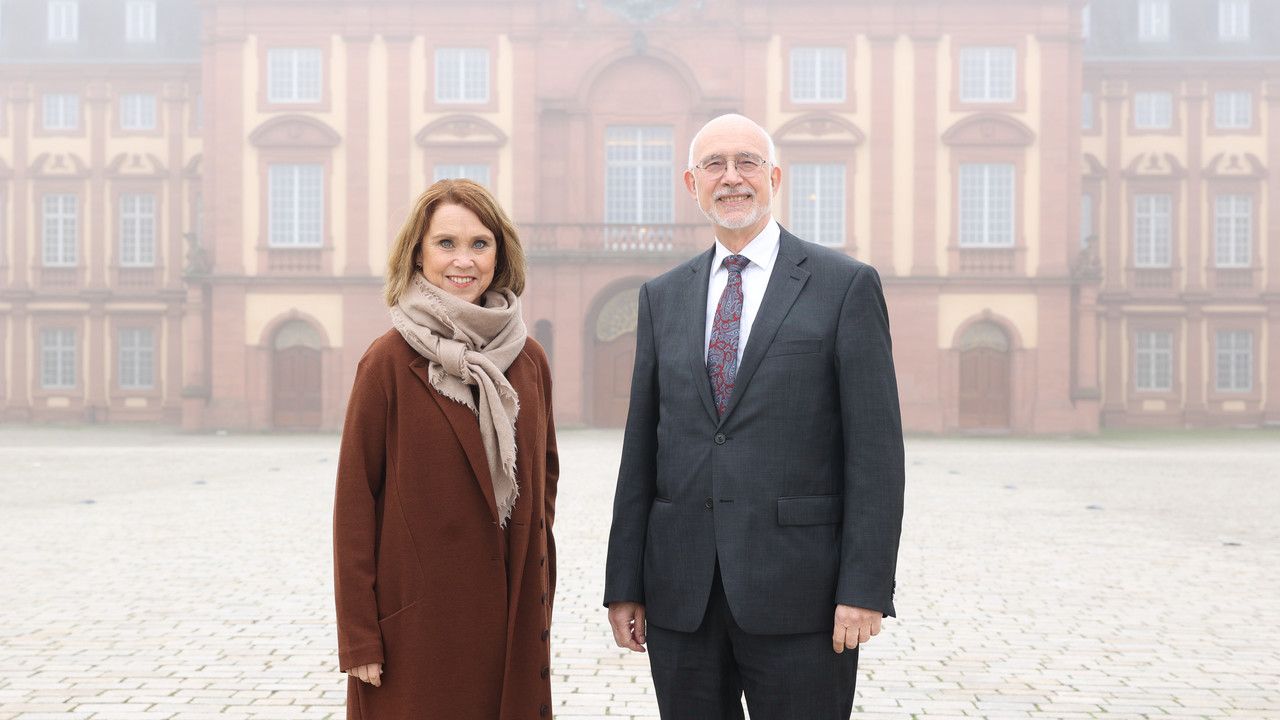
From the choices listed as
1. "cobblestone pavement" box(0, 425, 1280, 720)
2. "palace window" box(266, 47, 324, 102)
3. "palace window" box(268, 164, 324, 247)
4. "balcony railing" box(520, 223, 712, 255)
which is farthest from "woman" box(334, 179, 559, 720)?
"palace window" box(266, 47, 324, 102)

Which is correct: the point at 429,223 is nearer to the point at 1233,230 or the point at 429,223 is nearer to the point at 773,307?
the point at 773,307

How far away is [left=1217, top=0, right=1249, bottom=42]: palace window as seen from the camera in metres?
36.8

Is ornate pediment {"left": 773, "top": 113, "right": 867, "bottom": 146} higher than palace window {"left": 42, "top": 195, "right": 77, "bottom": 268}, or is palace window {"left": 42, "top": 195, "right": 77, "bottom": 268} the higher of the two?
ornate pediment {"left": 773, "top": 113, "right": 867, "bottom": 146}

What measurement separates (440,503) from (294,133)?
A: 3041 cm

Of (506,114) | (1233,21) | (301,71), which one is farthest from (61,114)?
(1233,21)

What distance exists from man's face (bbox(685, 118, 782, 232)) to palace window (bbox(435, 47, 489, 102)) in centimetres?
2943

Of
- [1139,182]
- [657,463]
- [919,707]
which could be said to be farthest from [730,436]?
[1139,182]

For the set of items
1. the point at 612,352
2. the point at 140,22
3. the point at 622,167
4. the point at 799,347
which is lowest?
the point at 612,352

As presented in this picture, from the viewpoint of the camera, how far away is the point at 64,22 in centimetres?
3819

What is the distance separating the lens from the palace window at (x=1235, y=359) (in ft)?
116

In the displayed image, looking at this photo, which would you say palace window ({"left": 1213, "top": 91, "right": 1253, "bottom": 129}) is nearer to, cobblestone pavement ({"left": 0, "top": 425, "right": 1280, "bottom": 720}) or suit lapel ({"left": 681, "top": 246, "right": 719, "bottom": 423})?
cobblestone pavement ({"left": 0, "top": 425, "right": 1280, "bottom": 720})

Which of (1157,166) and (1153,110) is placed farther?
(1153,110)

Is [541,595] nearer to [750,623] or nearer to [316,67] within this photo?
[750,623]

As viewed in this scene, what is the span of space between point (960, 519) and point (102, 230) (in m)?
33.6
